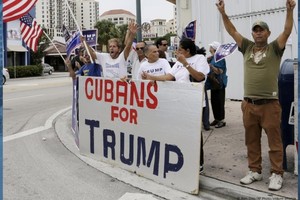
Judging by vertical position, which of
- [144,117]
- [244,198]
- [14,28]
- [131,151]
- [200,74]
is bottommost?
[244,198]

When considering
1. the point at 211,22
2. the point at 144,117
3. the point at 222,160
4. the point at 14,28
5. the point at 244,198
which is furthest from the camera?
the point at 14,28

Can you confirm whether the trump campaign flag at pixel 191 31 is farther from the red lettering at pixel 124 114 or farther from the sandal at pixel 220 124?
the red lettering at pixel 124 114

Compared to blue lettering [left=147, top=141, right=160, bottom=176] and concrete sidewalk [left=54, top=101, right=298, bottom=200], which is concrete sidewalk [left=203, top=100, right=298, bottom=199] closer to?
concrete sidewalk [left=54, top=101, right=298, bottom=200]

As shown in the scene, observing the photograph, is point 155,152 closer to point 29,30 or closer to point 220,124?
point 220,124

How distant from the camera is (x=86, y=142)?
235 inches

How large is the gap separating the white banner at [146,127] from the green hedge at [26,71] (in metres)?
32.2

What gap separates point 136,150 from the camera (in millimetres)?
5082

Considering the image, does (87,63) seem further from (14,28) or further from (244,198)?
(14,28)

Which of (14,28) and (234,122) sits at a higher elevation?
(14,28)

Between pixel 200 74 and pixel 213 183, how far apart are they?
1284mm

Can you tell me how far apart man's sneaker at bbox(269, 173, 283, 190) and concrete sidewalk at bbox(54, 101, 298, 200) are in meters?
0.06

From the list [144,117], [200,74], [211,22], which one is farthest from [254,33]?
[211,22]

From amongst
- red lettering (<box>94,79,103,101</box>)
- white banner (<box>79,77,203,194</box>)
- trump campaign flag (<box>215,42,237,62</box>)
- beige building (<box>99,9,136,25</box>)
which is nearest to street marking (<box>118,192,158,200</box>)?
white banner (<box>79,77,203,194</box>)

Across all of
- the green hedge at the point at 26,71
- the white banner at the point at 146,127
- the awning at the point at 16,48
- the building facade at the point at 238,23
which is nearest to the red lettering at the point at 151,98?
the white banner at the point at 146,127
